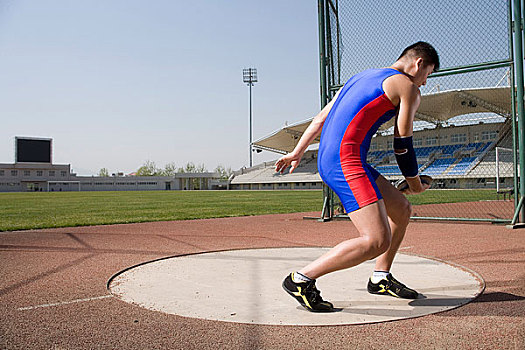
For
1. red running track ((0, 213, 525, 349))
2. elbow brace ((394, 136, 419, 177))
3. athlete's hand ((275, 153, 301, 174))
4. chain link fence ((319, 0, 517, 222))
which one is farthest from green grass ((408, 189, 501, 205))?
elbow brace ((394, 136, 419, 177))

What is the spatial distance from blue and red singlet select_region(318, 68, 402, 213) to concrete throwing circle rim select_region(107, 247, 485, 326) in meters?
0.82

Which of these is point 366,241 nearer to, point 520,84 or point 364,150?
point 364,150

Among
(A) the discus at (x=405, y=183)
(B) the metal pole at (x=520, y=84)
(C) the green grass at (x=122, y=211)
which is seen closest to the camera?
(A) the discus at (x=405, y=183)

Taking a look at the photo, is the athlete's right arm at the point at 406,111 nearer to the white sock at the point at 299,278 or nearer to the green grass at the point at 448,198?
the white sock at the point at 299,278

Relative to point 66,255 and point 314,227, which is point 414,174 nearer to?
point 66,255

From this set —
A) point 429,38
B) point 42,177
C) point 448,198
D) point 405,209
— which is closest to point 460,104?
point 448,198

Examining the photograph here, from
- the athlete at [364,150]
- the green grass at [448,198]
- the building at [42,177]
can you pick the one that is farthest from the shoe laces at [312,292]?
the building at [42,177]

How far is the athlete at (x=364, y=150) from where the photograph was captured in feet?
9.94

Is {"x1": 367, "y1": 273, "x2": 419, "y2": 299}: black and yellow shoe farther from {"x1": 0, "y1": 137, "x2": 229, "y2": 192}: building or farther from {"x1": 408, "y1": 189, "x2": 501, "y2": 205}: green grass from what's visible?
{"x1": 0, "y1": 137, "x2": 229, "y2": 192}: building

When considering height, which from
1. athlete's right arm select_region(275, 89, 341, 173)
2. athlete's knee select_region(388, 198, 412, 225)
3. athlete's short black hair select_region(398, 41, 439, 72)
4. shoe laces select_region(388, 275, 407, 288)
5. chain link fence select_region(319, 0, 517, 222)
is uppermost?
chain link fence select_region(319, 0, 517, 222)

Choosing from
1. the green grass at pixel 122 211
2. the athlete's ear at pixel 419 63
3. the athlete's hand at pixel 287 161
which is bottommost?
the green grass at pixel 122 211

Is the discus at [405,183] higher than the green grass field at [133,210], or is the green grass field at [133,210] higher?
the discus at [405,183]

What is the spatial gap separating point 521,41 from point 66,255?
8576 mm

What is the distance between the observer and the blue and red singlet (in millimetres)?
3074
